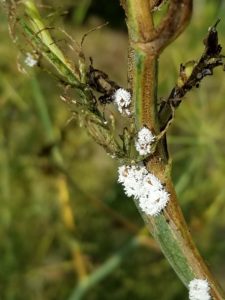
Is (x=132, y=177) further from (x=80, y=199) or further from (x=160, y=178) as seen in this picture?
(x=80, y=199)

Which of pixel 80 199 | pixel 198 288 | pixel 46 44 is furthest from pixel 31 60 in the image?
pixel 80 199

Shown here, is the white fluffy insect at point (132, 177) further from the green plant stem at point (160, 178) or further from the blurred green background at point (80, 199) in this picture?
the blurred green background at point (80, 199)

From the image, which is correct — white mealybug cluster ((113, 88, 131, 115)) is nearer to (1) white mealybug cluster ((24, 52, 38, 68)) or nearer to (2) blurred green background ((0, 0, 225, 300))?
(1) white mealybug cluster ((24, 52, 38, 68))

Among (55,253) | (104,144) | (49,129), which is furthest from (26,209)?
(104,144)

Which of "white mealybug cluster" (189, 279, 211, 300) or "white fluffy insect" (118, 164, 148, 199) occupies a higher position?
"white fluffy insect" (118, 164, 148, 199)

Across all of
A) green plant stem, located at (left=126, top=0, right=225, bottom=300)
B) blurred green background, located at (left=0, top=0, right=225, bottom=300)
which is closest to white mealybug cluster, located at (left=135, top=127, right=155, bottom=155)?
green plant stem, located at (left=126, top=0, right=225, bottom=300)

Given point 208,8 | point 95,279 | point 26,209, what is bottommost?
point 95,279

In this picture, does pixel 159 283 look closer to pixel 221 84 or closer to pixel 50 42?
pixel 221 84

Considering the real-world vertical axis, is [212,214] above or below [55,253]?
below
